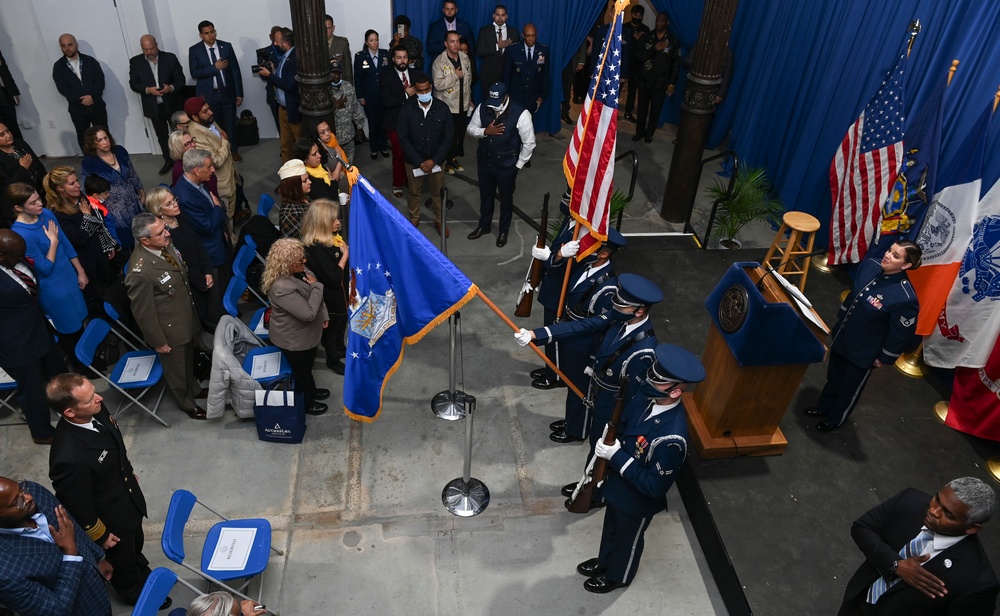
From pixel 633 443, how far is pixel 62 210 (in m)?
4.78

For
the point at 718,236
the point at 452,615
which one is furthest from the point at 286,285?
the point at 718,236

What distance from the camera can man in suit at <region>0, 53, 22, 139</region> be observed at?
27.8 ft

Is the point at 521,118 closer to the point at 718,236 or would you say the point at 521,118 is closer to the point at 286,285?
the point at 718,236

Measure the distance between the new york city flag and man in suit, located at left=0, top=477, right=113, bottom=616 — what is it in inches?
→ 68.5

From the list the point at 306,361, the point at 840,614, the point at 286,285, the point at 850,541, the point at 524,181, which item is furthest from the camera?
the point at 524,181

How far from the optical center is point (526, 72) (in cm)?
970

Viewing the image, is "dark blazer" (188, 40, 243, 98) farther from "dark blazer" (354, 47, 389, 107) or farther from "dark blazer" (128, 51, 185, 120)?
"dark blazer" (354, 47, 389, 107)

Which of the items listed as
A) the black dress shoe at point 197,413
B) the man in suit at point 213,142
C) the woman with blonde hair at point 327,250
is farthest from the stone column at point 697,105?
the black dress shoe at point 197,413

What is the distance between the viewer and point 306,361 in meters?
5.52

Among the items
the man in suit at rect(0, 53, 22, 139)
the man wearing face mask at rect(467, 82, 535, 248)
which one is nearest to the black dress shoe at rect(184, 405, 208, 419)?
the man wearing face mask at rect(467, 82, 535, 248)

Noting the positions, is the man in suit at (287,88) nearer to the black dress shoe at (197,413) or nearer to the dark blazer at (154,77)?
the dark blazer at (154,77)

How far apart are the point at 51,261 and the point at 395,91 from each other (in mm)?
4557

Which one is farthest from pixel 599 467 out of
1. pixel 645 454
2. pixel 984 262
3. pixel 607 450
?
pixel 984 262

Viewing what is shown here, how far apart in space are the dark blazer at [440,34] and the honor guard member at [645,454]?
285 inches
